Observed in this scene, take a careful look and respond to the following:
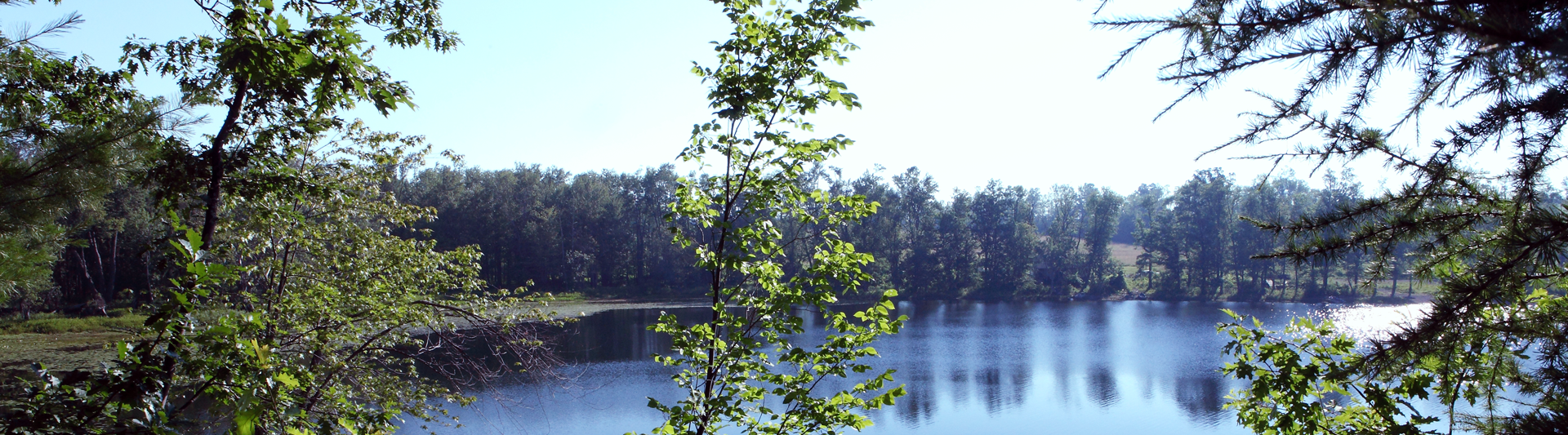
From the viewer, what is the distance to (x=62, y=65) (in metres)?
3.41

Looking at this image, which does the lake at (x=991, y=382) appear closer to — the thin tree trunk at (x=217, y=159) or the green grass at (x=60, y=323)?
the thin tree trunk at (x=217, y=159)

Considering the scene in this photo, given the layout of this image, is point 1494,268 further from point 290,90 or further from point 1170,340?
point 1170,340

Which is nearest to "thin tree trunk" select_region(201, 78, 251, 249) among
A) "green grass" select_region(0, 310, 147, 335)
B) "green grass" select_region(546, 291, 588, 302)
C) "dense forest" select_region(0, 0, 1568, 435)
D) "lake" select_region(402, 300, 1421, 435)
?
"dense forest" select_region(0, 0, 1568, 435)

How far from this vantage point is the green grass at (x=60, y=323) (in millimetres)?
24173

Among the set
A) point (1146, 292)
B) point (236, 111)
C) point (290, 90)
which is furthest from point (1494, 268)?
point (1146, 292)

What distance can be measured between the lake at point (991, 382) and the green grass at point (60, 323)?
47.4 feet

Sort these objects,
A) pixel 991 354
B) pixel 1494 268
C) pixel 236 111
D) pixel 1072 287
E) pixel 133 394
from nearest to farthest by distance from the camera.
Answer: pixel 133 394 < pixel 1494 268 < pixel 236 111 < pixel 991 354 < pixel 1072 287

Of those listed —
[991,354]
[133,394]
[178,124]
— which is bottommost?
[991,354]

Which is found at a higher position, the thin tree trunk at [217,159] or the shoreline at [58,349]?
the thin tree trunk at [217,159]

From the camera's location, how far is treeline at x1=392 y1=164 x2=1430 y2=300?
45906mm

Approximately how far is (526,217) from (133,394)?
157ft

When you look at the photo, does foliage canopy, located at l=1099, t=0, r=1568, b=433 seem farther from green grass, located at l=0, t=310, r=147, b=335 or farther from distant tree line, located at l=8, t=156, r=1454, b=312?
distant tree line, located at l=8, t=156, r=1454, b=312

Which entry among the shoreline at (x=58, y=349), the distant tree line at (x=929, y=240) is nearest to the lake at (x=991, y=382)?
the shoreline at (x=58, y=349)

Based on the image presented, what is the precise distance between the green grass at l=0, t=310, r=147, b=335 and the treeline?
17.1 m
